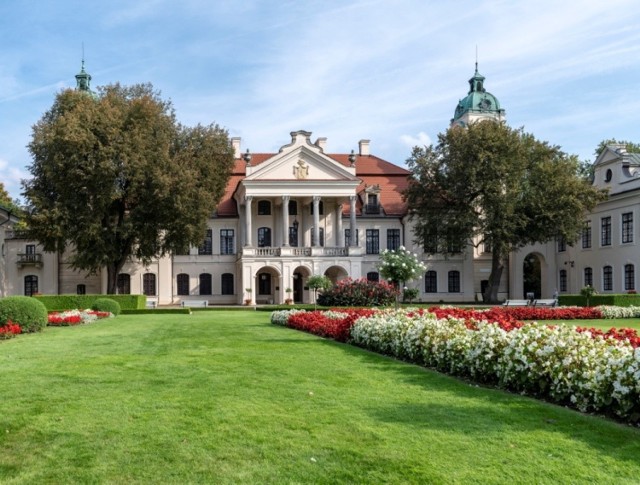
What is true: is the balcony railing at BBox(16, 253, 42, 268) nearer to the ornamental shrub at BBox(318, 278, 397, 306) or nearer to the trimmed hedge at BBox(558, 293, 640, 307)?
the ornamental shrub at BBox(318, 278, 397, 306)

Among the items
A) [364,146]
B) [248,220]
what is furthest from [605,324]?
[364,146]

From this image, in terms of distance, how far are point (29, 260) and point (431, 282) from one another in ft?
96.0

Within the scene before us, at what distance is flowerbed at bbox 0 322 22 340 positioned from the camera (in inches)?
656

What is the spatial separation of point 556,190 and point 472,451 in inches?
1486

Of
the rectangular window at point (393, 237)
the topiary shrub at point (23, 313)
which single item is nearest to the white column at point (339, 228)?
the rectangular window at point (393, 237)

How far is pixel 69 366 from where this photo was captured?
10.6 m

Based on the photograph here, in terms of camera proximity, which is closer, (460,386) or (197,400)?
(197,400)

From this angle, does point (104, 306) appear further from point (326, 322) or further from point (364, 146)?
point (364, 146)

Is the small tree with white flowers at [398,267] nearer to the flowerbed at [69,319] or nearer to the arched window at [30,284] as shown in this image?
the flowerbed at [69,319]

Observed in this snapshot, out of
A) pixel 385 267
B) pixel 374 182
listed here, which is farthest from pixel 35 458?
pixel 374 182

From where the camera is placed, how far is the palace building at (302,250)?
46.2m

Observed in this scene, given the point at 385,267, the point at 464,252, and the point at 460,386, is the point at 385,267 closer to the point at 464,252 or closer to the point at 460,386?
the point at 460,386

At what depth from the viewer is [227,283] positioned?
49812 mm

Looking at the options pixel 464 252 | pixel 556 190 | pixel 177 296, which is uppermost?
pixel 556 190
